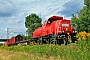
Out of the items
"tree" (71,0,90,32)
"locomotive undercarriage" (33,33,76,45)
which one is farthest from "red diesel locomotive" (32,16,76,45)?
"tree" (71,0,90,32)

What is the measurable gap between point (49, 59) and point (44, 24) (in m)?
17.8

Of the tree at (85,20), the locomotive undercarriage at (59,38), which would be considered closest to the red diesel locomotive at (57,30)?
the locomotive undercarriage at (59,38)

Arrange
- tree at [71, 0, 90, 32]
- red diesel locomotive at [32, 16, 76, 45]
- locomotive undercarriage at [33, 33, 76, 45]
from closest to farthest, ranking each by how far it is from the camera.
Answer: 1. locomotive undercarriage at [33, 33, 76, 45]
2. red diesel locomotive at [32, 16, 76, 45]
3. tree at [71, 0, 90, 32]

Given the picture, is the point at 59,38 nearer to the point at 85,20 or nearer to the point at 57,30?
the point at 57,30

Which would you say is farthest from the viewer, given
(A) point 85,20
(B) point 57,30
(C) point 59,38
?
(A) point 85,20

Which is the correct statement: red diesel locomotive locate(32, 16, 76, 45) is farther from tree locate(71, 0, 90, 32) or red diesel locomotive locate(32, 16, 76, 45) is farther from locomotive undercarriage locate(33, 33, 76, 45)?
tree locate(71, 0, 90, 32)

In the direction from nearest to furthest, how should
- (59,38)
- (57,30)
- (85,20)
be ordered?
(59,38), (57,30), (85,20)

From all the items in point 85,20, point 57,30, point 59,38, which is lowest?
point 59,38

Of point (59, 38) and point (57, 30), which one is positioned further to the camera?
point (57, 30)

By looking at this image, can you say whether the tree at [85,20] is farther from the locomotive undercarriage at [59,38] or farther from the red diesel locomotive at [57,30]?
the locomotive undercarriage at [59,38]

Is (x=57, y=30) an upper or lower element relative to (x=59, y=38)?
upper

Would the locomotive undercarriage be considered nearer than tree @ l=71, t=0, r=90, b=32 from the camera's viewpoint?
Yes

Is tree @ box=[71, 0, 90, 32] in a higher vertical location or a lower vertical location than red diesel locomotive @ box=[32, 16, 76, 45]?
higher

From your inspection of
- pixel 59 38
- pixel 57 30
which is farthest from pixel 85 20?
pixel 59 38
